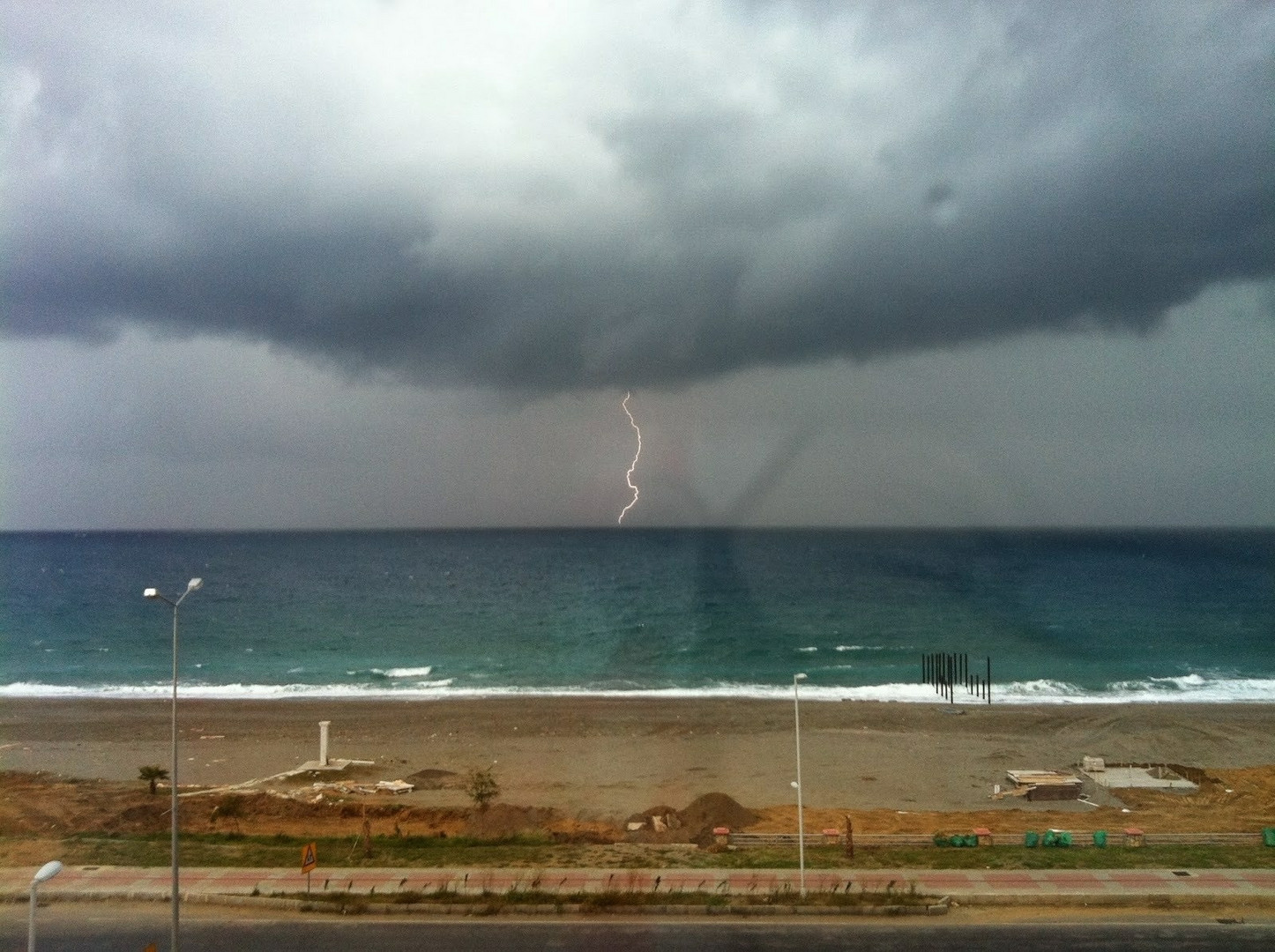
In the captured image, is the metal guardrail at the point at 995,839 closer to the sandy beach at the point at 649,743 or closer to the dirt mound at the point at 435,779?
the sandy beach at the point at 649,743

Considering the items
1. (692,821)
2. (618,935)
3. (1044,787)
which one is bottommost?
(1044,787)

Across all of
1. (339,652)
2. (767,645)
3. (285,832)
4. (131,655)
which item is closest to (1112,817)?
(285,832)

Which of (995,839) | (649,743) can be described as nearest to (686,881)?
(995,839)

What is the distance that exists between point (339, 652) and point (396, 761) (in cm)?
3115

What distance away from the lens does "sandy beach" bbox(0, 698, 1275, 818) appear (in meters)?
26.1

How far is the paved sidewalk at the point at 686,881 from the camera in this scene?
15141mm

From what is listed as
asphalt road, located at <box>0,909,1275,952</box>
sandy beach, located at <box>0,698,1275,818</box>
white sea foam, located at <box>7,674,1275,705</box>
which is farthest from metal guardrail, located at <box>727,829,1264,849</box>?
white sea foam, located at <box>7,674,1275,705</box>

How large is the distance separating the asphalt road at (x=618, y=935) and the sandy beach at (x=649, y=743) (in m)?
9.08

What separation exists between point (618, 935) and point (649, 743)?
18871 millimetres

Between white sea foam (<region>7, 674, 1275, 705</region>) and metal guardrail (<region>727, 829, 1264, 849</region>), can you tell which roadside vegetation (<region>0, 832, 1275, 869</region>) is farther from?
white sea foam (<region>7, 674, 1275, 705</region>)

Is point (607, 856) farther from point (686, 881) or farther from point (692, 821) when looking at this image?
point (692, 821)

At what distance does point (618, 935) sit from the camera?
43.9 feet

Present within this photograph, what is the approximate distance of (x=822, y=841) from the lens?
19.2 m

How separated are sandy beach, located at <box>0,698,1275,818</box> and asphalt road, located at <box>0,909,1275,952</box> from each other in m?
9.08
